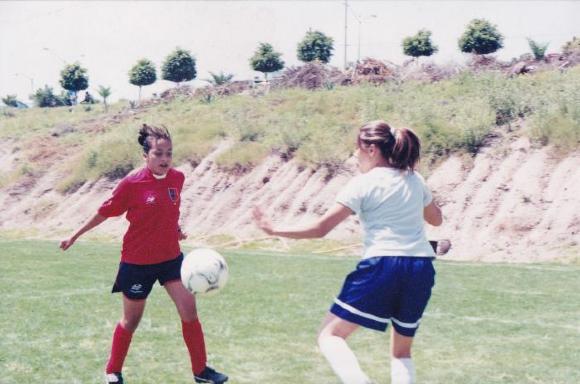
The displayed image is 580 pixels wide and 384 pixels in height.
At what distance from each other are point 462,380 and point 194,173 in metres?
25.3

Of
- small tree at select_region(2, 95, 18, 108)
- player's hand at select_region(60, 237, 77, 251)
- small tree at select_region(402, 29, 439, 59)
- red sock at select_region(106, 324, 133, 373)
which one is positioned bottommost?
small tree at select_region(2, 95, 18, 108)

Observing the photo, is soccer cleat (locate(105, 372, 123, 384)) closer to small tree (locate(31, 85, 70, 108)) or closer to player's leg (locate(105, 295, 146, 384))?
player's leg (locate(105, 295, 146, 384))

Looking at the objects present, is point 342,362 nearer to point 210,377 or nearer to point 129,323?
point 210,377

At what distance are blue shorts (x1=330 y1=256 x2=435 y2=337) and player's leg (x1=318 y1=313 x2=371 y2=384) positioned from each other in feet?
0.23

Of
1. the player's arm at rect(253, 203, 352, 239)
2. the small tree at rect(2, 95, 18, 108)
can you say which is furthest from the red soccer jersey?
the small tree at rect(2, 95, 18, 108)

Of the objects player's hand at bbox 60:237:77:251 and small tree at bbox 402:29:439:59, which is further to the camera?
small tree at bbox 402:29:439:59

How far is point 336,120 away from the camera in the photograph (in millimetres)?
30109

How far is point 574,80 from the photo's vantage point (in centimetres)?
2514

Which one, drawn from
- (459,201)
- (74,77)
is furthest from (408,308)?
(74,77)

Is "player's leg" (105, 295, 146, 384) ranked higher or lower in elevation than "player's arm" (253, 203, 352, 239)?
lower

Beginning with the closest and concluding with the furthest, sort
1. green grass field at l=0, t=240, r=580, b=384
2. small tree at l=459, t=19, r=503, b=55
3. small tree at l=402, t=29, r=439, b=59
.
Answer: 1. green grass field at l=0, t=240, r=580, b=384
2. small tree at l=459, t=19, r=503, b=55
3. small tree at l=402, t=29, r=439, b=59

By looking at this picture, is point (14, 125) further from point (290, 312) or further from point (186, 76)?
point (290, 312)

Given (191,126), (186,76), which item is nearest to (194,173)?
(191,126)

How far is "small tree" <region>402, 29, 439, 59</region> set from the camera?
47.7 m
